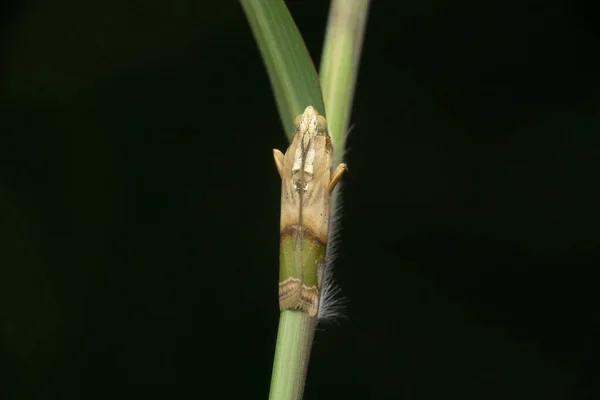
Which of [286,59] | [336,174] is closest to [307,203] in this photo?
[336,174]

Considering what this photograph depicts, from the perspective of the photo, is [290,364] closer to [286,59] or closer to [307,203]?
[307,203]

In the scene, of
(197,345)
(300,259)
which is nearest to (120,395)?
(197,345)

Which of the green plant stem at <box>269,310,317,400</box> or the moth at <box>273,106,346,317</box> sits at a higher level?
the moth at <box>273,106,346,317</box>

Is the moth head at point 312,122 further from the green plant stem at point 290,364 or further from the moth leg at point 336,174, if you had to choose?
the green plant stem at point 290,364

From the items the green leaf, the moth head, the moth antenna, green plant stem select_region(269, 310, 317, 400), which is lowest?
green plant stem select_region(269, 310, 317, 400)

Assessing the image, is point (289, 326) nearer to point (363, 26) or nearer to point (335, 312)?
point (335, 312)

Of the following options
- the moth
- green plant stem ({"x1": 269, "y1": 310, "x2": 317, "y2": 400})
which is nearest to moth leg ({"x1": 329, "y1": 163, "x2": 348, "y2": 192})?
the moth

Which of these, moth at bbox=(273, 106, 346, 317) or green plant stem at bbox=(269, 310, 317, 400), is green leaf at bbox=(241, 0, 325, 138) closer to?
moth at bbox=(273, 106, 346, 317)
